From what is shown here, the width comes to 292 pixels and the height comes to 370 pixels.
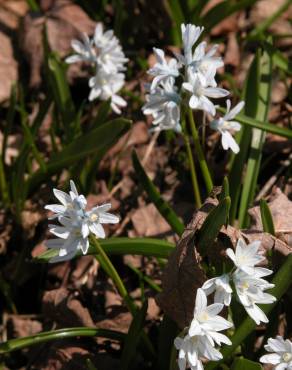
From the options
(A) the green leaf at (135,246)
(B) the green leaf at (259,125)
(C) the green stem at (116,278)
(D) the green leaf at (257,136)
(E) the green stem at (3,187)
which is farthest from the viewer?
(E) the green stem at (3,187)

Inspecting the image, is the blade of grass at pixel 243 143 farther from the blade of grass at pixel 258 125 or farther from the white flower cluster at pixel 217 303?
the white flower cluster at pixel 217 303

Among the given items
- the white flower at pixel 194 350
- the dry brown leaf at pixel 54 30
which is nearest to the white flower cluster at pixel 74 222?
the white flower at pixel 194 350

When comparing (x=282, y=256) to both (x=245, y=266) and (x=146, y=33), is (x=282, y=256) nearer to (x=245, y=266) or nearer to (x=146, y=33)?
(x=245, y=266)

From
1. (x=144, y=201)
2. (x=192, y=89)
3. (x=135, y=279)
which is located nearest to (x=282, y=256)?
(x=192, y=89)

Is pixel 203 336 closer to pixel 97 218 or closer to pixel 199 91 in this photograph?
pixel 97 218

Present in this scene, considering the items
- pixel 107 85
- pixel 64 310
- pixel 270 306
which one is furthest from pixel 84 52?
pixel 270 306
